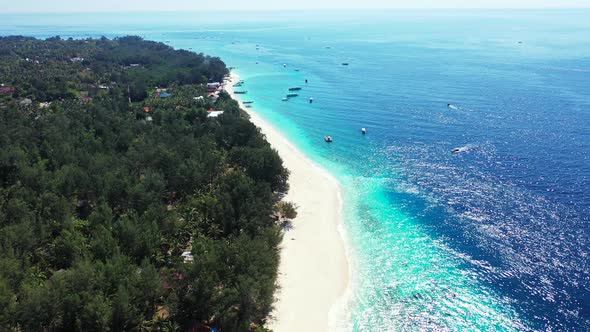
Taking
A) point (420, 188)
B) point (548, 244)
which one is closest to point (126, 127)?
point (420, 188)

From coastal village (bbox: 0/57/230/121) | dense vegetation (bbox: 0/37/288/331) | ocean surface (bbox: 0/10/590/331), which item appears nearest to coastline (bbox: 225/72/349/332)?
ocean surface (bbox: 0/10/590/331)

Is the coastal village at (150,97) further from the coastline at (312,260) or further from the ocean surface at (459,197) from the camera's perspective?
the coastline at (312,260)

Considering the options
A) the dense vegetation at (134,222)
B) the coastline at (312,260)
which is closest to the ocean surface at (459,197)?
the coastline at (312,260)

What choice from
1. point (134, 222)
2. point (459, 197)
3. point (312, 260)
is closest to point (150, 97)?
point (134, 222)

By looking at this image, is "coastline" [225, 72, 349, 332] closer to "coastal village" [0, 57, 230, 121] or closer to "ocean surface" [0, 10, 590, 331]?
"ocean surface" [0, 10, 590, 331]

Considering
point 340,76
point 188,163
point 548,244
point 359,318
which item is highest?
point 340,76

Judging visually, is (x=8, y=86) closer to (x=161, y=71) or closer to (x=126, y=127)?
(x=161, y=71)
